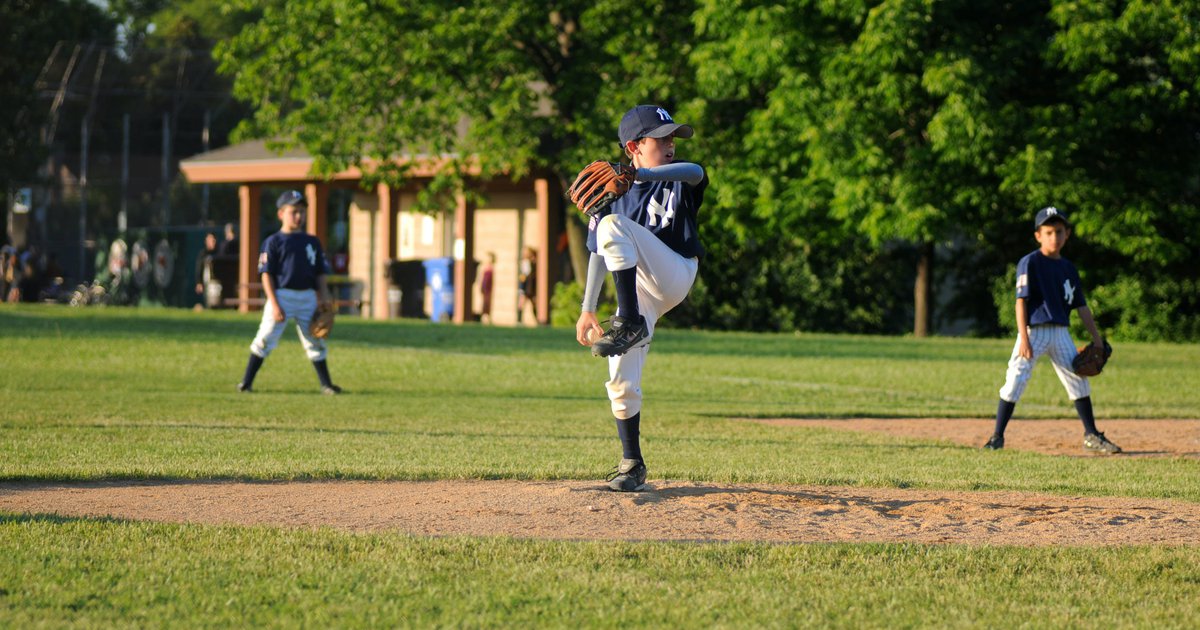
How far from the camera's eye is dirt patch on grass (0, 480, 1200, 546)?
269 inches

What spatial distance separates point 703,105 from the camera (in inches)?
1127

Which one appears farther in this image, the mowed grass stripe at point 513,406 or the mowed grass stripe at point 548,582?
the mowed grass stripe at point 513,406

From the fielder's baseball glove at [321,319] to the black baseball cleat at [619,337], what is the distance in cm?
830

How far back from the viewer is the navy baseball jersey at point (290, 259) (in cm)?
1520

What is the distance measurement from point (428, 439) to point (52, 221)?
4443cm

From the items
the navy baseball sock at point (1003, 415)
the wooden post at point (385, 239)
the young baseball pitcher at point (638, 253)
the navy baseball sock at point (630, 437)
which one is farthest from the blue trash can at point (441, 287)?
the young baseball pitcher at point (638, 253)

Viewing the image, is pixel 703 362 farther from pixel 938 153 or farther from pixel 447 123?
pixel 447 123

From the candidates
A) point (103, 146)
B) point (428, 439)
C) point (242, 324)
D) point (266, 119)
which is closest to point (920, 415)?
point (428, 439)

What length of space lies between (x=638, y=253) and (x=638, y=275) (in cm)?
15

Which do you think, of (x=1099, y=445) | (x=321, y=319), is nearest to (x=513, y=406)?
(x=321, y=319)

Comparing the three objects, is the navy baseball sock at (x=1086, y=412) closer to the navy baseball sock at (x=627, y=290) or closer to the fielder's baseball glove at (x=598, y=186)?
the navy baseball sock at (x=627, y=290)

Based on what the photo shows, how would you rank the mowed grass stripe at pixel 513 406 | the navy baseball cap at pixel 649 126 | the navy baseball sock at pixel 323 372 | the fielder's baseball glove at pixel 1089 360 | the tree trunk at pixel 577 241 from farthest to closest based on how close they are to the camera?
the tree trunk at pixel 577 241 → the navy baseball sock at pixel 323 372 → the fielder's baseball glove at pixel 1089 360 → the mowed grass stripe at pixel 513 406 → the navy baseball cap at pixel 649 126

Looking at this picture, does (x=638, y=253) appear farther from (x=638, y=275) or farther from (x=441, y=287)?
(x=441, y=287)

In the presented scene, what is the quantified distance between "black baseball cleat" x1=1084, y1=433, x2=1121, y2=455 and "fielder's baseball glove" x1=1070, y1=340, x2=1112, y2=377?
479 mm
